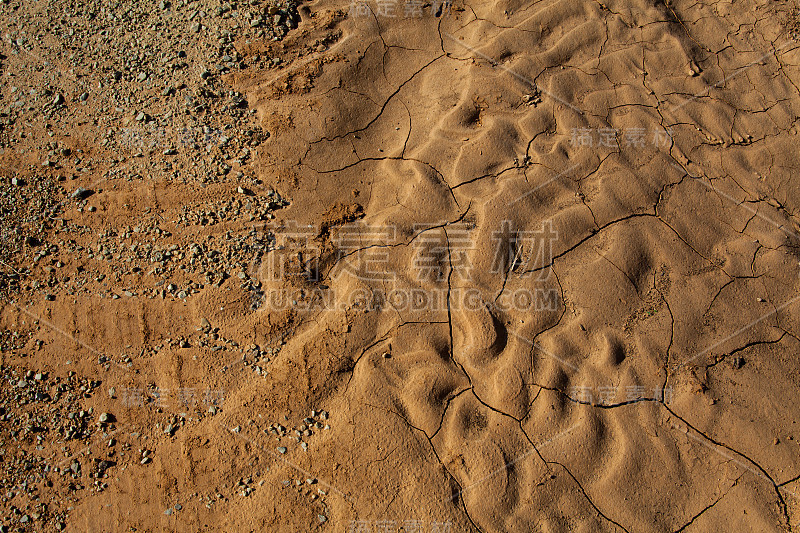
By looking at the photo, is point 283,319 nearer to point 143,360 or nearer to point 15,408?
point 143,360

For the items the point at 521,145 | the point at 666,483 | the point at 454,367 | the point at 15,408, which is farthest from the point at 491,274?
the point at 15,408

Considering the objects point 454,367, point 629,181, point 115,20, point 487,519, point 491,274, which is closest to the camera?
point 487,519

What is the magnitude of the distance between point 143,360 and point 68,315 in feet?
1.86

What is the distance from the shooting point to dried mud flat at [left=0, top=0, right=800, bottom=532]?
2.53 meters

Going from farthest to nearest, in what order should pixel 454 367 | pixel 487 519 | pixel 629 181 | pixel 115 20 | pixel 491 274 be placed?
pixel 115 20 < pixel 629 181 < pixel 491 274 < pixel 454 367 < pixel 487 519

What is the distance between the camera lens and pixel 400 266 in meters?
2.84

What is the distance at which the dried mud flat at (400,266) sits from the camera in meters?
2.53

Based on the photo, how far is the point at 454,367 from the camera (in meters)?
2.65

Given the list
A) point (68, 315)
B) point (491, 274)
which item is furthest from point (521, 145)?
point (68, 315)

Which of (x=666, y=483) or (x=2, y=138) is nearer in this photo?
(x=666, y=483)

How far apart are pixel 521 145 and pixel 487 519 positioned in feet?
7.48

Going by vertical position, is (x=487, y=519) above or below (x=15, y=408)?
below

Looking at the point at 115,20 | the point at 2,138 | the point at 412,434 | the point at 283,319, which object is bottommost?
the point at 412,434

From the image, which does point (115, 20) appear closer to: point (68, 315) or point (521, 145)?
point (68, 315)
